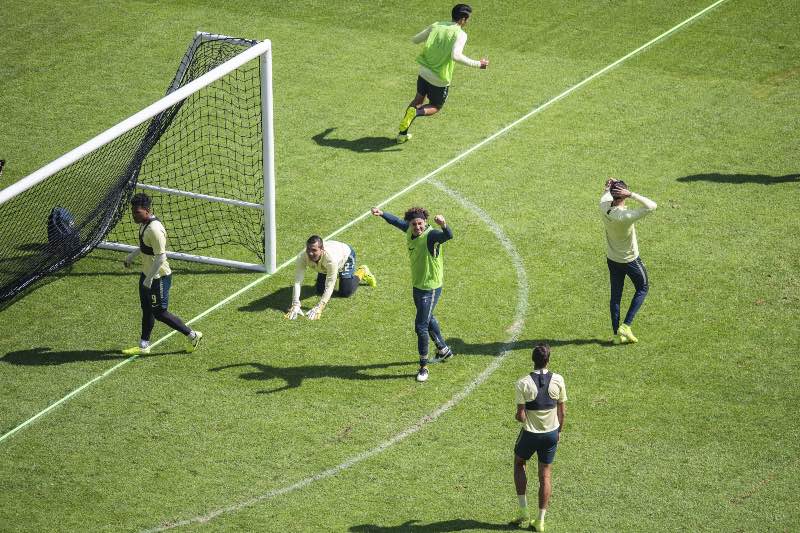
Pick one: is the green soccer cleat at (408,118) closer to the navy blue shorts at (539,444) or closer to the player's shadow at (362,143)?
the player's shadow at (362,143)

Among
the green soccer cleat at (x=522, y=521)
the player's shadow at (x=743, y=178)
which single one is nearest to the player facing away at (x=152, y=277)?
the green soccer cleat at (x=522, y=521)

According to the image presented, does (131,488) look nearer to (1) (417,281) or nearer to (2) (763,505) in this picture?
(1) (417,281)

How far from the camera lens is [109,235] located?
57.9 feet

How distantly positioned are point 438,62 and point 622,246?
662cm

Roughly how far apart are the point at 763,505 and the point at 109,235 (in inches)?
425

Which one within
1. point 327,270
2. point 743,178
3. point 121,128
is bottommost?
point 743,178

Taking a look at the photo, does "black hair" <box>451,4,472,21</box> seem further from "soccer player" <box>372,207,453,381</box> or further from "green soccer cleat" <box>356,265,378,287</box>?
"soccer player" <box>372,207,453,381</box>

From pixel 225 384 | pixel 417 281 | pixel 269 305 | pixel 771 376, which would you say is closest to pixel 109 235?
pixel 269 305

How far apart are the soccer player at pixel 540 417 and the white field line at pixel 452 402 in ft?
6.63

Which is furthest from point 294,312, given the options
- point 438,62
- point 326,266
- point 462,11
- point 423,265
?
point 462,11

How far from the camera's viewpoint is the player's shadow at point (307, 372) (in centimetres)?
1395

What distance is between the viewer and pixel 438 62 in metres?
19.4

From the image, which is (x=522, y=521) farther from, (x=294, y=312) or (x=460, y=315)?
(x=460, y=315)

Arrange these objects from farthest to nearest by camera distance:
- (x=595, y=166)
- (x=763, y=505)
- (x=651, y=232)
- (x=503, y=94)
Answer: (x=503, y=94)
(x=595, y=166)
(x=651, y=232)
(x=763, y=505)
